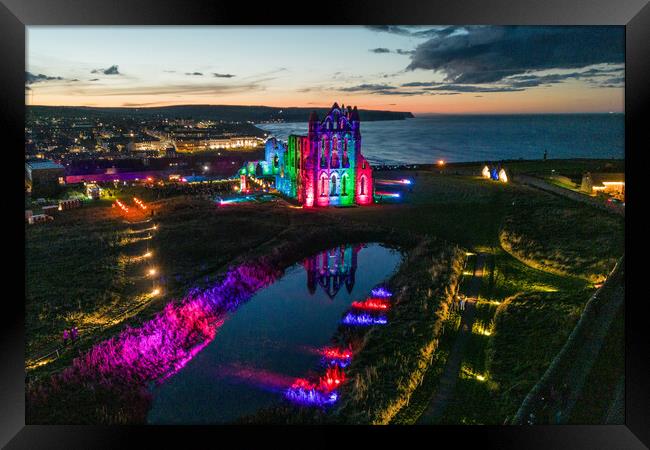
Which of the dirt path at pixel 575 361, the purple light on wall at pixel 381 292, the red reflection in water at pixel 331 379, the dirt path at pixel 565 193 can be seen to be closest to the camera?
the dirt path at pixel 575 361

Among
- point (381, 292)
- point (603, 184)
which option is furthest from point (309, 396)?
point (603, 184)

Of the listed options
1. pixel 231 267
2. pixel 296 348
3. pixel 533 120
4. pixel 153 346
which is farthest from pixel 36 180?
pixel 533 120

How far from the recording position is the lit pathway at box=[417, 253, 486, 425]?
9719mm

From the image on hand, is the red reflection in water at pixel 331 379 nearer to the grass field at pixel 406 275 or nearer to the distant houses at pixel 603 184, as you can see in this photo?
the grass field at pixel 406 275

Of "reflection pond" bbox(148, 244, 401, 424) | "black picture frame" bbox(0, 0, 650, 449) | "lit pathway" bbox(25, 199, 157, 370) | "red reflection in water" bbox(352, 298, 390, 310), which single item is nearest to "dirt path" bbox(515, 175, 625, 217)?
"reflection pond" bbox(148, 244, 401, 424)

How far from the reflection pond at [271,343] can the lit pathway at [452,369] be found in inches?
76.9

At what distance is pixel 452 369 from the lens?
35.8ft

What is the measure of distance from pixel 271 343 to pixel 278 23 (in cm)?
707

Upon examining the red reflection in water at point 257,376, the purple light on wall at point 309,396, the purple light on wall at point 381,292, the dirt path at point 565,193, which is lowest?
the purple light on wall at point 309,396

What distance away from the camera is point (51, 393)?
10.6m

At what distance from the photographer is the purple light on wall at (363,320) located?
13945 mm

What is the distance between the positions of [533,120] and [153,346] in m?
75.2

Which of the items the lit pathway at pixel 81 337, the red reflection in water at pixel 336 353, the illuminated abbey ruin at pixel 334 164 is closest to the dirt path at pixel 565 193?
the illuminated abbey ruin at pixel 334 164

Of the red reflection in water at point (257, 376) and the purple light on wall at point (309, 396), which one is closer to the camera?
the purple light on wall at point (309, 396)
